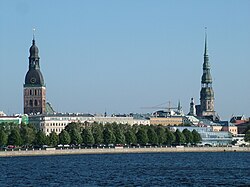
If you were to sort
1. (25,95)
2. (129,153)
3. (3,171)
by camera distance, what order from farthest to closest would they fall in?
(25,95) < (129,153) < (3,171)

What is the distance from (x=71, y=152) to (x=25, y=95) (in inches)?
2617

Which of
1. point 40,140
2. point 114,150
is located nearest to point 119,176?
point 40,140

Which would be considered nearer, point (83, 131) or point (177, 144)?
point (83, 131)

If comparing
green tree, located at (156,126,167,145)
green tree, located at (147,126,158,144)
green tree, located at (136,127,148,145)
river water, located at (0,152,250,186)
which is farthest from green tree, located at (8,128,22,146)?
river water, located at (0,152,250,186)

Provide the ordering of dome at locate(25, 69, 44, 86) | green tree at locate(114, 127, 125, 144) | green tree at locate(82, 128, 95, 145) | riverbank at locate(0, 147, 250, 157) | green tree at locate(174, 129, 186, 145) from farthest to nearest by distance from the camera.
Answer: dome at locate(25, 69, 44, 86) < green tree at locate(174, 129, 186, 145) < green tree at locate(114, 127, 125, 144) < green tree at locate(82, 128, 95, 145) < riverbank at locate(0, 147, 250, 157)

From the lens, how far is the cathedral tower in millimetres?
193125

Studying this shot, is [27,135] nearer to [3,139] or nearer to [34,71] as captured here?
[3,139]

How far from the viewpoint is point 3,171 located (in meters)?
84.4

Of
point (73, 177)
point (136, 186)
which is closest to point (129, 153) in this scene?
point (73, 177)

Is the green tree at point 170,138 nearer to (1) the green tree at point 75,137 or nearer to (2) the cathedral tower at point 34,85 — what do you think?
(1) the green tree at point 75,137

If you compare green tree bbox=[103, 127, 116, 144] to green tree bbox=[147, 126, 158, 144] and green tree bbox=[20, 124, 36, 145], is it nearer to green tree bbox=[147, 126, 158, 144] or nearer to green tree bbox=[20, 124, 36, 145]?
green tree bbox=[147, 126, 158, 144]

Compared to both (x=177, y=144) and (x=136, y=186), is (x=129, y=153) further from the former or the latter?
(x=136, y=186)

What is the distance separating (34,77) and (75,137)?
53.4 metres

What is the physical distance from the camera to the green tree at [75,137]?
144 m
